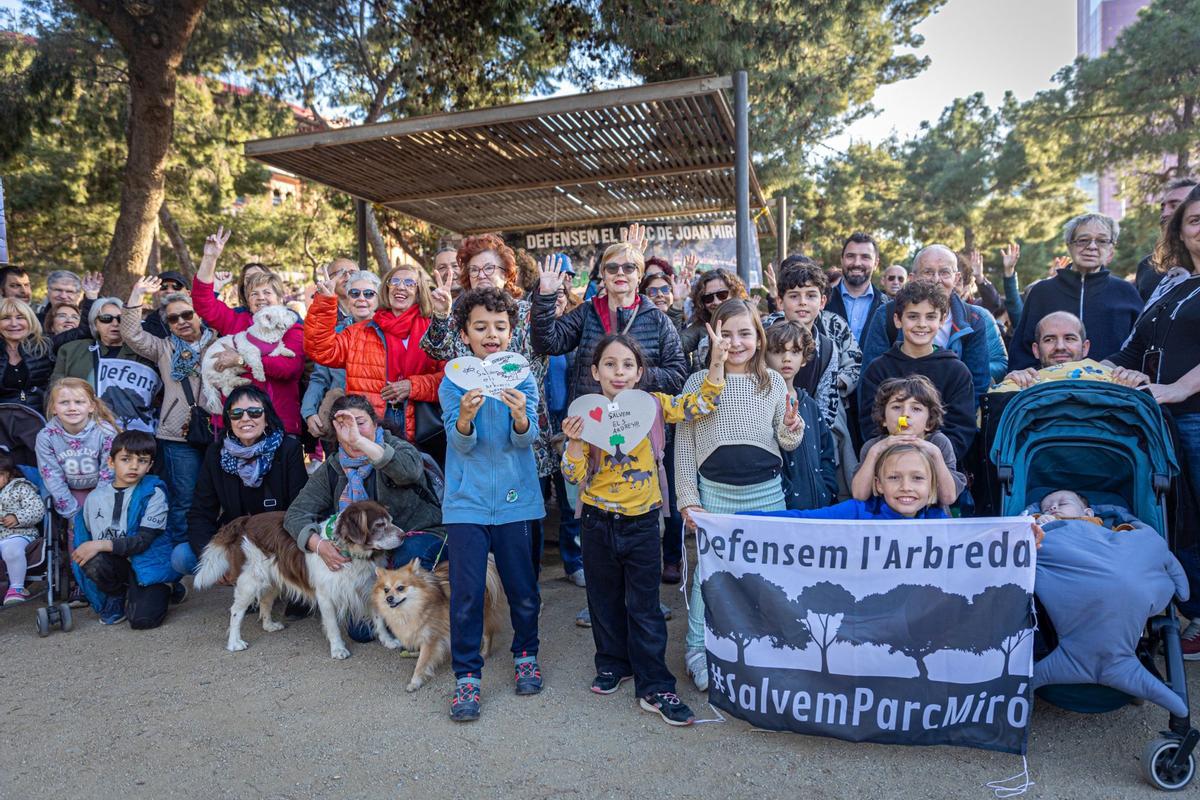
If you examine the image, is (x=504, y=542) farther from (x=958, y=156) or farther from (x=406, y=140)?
(x=958, y=156)

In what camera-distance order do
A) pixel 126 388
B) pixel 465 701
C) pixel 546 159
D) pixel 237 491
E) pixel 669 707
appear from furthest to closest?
pixel 546 159, pixel 126 388, pixel 237 491, pixel 465 701, pixel 669 707

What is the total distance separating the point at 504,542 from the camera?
388 cm

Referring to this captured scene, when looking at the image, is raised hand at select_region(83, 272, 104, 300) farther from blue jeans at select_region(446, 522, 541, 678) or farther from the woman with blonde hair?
blue jeans at select_region(446, 522, 541, 678)

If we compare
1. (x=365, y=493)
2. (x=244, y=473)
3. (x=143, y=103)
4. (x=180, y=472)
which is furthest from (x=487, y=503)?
(x=143, y=103)

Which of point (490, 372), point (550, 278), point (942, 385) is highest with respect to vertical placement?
point (550, 278)

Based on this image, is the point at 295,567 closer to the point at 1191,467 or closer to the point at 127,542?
the point at 127,542

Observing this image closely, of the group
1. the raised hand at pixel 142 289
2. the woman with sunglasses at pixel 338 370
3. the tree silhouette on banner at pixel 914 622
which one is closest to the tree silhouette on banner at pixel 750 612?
the tree silhouette on banner at pixel 914 622

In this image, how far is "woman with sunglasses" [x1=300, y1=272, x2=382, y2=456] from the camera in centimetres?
509

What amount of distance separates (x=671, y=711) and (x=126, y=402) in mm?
4826

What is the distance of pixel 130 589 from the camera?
516cm

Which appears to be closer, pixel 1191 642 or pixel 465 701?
pixel 465 701

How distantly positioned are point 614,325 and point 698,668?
199 cm

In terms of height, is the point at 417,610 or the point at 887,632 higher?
the point at 887,632

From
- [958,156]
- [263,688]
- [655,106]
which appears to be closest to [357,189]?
[655,106]
